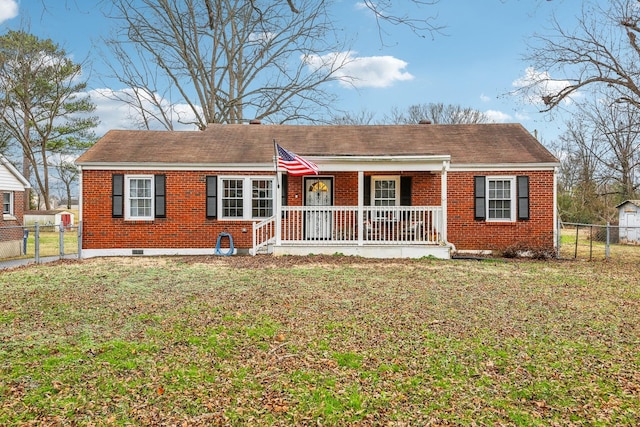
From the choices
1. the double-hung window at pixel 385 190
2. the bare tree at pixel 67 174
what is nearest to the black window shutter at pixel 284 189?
the double-hung window at pixel 385 190

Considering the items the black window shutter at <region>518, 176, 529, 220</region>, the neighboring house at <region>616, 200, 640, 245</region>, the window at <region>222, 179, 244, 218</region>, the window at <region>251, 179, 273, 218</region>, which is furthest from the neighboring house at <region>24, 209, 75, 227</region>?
the neighboring house at <region>616, 200, 640, 245</region>

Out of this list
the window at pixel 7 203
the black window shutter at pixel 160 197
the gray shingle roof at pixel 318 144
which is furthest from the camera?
the window at pixel 7 203

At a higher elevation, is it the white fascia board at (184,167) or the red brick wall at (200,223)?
the white fascia board at (184,167)

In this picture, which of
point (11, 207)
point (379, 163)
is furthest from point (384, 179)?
point (11, 207)

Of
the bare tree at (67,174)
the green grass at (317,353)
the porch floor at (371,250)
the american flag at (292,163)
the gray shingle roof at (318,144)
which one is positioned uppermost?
the bare tree at (67,174)

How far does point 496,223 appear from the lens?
13.3 metres

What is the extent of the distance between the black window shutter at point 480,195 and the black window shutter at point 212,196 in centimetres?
821

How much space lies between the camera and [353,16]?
502 centimetres

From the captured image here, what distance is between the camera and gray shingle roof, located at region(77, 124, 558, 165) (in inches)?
526

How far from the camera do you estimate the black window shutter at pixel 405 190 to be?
44.7 feet

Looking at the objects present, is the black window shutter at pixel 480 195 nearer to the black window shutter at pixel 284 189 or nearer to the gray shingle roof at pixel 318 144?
the gray shingle roof at pixel 318 144

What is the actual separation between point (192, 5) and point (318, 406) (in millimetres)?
23914

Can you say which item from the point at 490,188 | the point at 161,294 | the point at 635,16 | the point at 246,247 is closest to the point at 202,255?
the point at 246,247

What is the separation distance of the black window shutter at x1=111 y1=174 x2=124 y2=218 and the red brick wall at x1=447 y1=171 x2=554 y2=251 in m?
10.3
